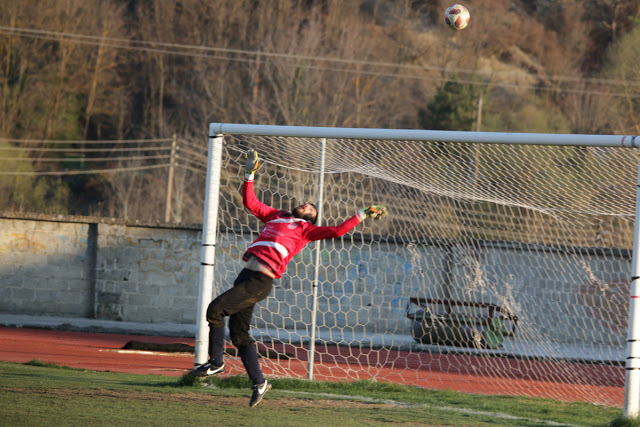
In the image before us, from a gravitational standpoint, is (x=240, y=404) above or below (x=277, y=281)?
below

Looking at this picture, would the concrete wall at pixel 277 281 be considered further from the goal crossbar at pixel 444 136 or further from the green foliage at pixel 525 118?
the green foliage at pixel 525 118

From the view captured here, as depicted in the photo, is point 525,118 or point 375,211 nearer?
point 375,211

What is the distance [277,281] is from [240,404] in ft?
29.9

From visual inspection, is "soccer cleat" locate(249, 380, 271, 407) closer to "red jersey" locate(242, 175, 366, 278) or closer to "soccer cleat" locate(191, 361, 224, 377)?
"soccer cleat" locate(191, 361, 224, 377)

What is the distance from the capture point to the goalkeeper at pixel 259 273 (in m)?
6.31

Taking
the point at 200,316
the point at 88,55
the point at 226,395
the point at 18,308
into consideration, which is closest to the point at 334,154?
the point at 200,316

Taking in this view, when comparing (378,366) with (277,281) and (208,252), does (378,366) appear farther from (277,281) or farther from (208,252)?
(208,252)

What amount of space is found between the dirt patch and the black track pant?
1.02 feet

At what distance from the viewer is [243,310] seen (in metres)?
6.44

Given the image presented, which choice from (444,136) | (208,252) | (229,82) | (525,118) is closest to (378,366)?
(208,252)

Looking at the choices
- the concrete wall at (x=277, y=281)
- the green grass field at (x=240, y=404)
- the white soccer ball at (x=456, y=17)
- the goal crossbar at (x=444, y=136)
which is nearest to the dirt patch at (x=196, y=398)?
the green grass field at (x=240, y=404)

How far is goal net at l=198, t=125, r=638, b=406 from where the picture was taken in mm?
9789

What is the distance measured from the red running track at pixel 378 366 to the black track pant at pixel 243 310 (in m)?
2.31

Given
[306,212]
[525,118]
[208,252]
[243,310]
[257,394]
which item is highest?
[525,118]
